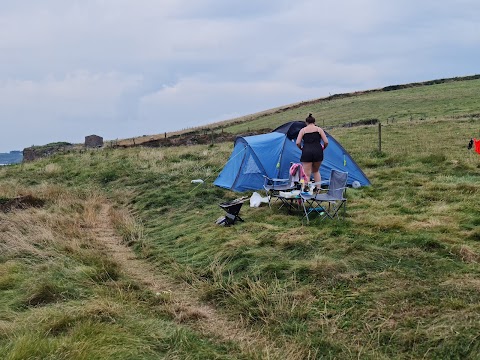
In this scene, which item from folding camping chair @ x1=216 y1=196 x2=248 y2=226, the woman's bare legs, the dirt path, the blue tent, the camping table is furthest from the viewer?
the blue tent

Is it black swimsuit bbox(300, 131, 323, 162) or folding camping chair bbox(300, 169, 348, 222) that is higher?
black swimsuit bbox(300, 131, 323, 162)

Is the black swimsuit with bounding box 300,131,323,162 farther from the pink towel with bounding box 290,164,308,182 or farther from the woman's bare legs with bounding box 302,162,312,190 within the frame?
the pink towel with bounding box 290,164,308,182

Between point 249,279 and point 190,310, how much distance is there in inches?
36.2

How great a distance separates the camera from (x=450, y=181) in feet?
34.6

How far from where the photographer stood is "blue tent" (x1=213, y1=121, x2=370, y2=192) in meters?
11.8

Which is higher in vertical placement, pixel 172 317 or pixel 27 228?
pixel 27 228

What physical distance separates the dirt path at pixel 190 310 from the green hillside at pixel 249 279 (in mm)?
22

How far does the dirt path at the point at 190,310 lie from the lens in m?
4.39

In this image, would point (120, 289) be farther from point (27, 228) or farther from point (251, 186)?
point (251, 186)

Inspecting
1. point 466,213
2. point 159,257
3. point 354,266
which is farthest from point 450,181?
point 159,257

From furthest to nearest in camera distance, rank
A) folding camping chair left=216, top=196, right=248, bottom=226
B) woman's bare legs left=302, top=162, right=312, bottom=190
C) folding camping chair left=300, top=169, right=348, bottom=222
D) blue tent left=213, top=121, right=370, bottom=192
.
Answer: blue tent left=213, top=121, right=370, bottom=192 → woman's bare legs left=302, top=162, right=312, bottom=190 → folding camping chair left=216, top=196, right=248, bottom=226 → folding camping chair left=300, top=169, right=348, bottom=222

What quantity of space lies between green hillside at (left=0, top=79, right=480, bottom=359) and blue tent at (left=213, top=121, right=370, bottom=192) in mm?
848

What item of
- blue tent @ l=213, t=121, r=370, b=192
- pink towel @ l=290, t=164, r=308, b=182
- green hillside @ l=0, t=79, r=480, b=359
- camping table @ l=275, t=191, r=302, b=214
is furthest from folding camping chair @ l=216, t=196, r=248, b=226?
blue tent @ l=213, t=121, r=370, b=192

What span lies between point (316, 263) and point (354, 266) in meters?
0.48
